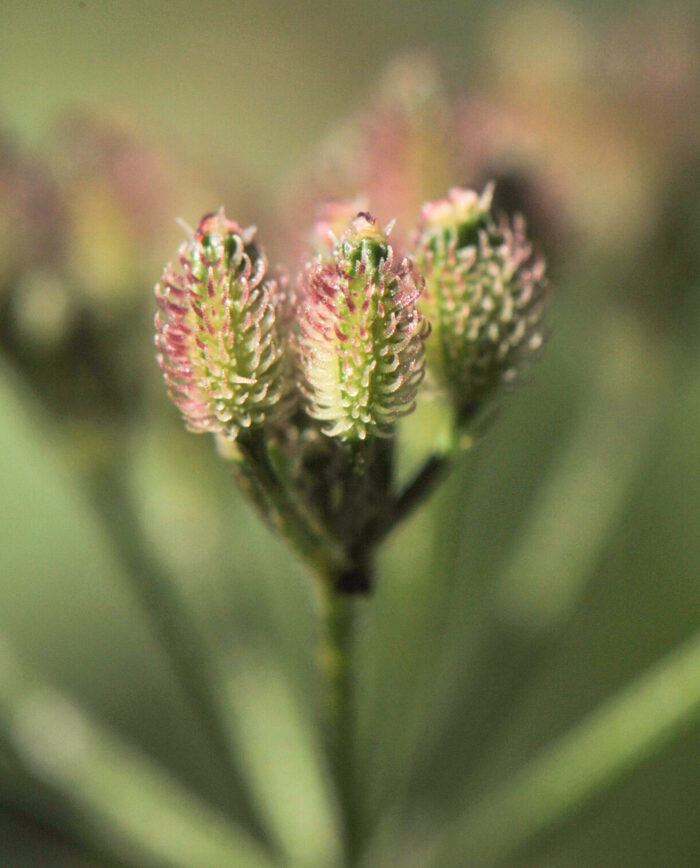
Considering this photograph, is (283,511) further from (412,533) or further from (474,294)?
(412,533)

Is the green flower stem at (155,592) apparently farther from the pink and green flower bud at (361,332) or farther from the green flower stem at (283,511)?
the pink and green flower bud at (361,332)

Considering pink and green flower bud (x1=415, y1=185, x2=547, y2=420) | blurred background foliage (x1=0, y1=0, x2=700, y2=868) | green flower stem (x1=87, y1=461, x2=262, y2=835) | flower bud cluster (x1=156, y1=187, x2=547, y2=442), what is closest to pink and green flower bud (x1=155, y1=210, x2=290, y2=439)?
flower bud cluster (x1=156, y1=187, x2=547, y2=442)

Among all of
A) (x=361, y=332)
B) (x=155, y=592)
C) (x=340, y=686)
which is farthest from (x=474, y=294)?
(x=155, y=592)

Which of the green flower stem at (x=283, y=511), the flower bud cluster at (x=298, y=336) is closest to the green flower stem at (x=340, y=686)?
the green flower stem at (x=283, y=511)

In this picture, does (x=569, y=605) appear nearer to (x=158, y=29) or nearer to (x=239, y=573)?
(x=239, y=573)

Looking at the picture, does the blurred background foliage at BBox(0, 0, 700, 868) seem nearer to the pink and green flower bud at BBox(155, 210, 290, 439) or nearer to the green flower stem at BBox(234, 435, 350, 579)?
the green flower stem at BBox(234, 435, 350, 579)
